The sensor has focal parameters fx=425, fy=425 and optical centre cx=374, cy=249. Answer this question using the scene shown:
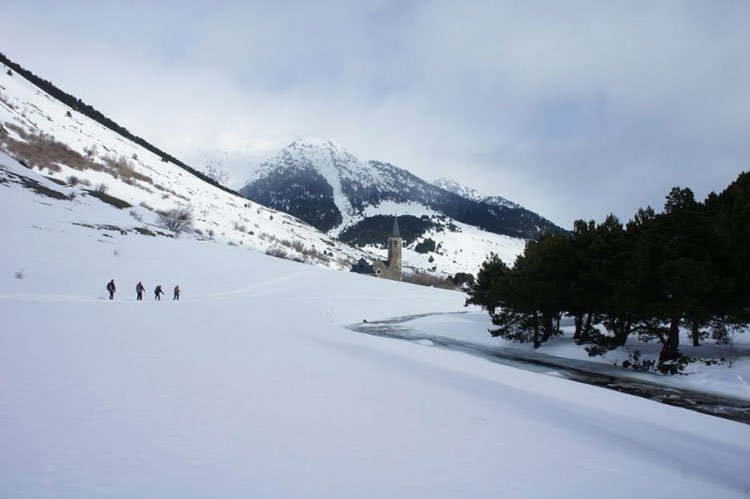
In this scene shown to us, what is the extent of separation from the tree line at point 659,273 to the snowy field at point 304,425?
26.4ft

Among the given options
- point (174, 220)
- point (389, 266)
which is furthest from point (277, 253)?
point (389, 266)

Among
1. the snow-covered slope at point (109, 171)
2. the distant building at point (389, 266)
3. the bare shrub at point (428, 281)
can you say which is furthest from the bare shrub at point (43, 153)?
the bare shrub at point (428, 281)

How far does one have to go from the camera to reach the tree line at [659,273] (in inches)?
810

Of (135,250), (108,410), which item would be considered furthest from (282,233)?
(108,410)

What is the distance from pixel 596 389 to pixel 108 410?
16766 millimetres

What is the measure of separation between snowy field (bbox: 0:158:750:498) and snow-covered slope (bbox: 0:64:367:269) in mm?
46637

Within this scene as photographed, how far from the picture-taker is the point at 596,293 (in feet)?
89.9

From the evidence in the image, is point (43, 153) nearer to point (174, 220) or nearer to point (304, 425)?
point (174, 220)

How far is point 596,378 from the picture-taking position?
70.1ft

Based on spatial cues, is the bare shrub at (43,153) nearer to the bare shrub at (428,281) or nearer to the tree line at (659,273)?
the tree line at (659,273)

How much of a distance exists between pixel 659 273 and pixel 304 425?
66.7 feet

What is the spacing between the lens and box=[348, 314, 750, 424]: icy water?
53.1 feet

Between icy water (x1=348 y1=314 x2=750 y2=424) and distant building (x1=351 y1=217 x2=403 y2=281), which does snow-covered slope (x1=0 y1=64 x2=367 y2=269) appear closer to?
distant building (x1=351 y1=217 x2=403 y2=281)

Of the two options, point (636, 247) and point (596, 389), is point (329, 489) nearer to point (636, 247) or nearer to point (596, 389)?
point (596, 389)
